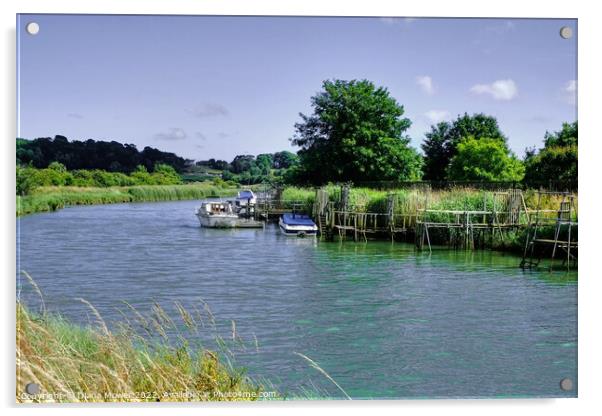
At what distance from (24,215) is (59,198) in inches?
95.9

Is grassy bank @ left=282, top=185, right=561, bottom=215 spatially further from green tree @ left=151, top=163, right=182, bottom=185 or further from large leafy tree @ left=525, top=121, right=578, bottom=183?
green tree @ left=151, top=163, right=182, bottom=185

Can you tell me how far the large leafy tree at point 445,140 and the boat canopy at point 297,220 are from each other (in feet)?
24.3

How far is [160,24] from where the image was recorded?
24.7 feet

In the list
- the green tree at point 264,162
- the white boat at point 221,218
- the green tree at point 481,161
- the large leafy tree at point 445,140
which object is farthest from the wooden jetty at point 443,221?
the green tree at point 481,161

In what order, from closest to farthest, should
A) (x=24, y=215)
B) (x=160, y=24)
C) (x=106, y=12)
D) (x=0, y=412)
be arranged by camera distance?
(x=0, y=412) < (x=106, y=12) < (x=160, y=24) < (x=24, y=215)

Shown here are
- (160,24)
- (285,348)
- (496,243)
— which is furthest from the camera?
(496,243)

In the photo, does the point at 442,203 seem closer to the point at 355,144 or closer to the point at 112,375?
the point at 355,144

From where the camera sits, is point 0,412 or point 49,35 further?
point 49,35

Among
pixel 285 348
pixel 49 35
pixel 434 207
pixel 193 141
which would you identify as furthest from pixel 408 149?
pixel 49 35

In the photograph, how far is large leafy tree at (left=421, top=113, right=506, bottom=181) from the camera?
34344 millimetres

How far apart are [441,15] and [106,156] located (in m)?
5.10
